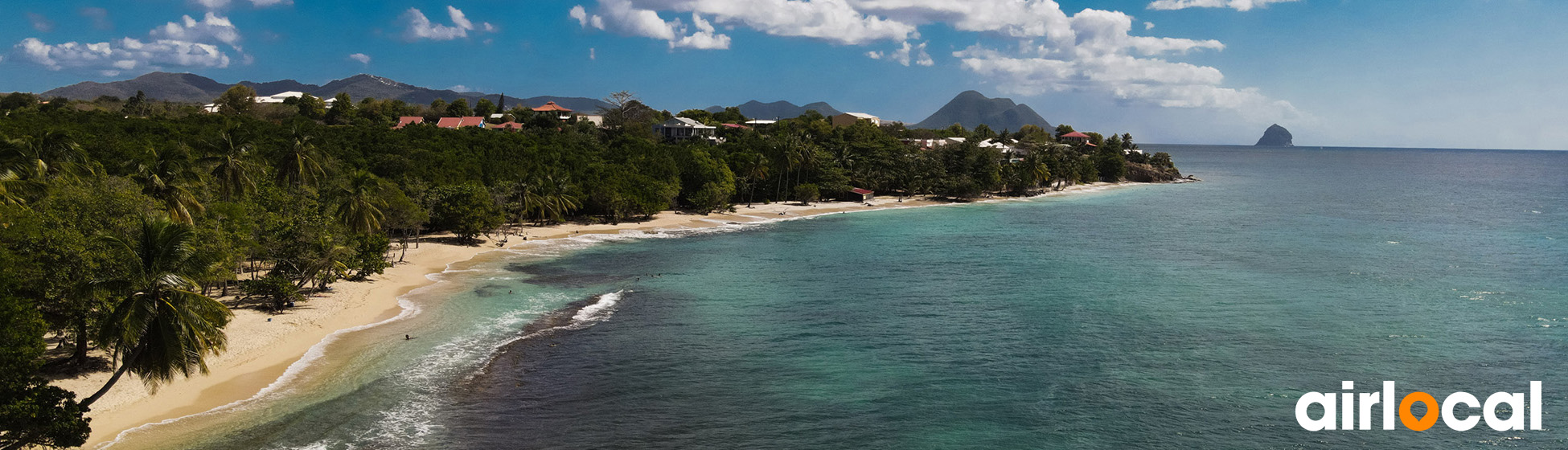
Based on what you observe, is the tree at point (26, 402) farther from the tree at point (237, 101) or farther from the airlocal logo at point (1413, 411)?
the tree at point (237, 101)

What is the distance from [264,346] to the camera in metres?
30.6

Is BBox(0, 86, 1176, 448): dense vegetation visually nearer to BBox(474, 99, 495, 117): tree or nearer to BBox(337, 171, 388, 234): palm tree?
BBox(337, 171, 388, 234): palm tree

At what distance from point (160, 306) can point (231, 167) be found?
32982mm

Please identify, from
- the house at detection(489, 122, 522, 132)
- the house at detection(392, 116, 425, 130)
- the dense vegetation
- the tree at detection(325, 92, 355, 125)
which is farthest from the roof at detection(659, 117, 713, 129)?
the tree at detection(325, 92, 355, 125)

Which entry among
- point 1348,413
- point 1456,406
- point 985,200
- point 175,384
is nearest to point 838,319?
point 1348,413

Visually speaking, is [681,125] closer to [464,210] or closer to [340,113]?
[340,113]

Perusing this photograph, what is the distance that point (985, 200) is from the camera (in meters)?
112

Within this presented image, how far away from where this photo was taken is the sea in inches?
950

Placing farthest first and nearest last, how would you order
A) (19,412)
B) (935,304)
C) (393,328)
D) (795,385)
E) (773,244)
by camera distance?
(773,244)
(935,304)
(393,328)
(795,385)
(19,412)

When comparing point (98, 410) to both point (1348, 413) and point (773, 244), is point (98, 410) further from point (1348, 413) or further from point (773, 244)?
point (773, 244)

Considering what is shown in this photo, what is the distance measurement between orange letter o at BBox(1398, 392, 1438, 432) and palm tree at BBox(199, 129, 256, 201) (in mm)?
54394

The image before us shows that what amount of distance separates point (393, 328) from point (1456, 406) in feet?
128

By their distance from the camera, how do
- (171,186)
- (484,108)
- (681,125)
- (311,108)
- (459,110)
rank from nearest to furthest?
(171,186), (311,108), (681,125), (459,110), (484,108)

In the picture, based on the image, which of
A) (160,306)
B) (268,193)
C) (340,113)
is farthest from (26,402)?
(340,113)
